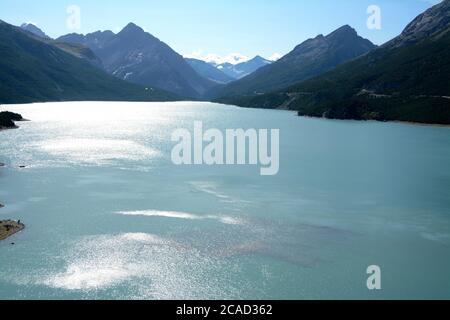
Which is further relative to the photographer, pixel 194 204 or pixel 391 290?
pixel 194 204

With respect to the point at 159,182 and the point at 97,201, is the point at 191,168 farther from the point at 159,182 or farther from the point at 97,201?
the point at 97,201

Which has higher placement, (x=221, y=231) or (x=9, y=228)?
(x=9, y=228)

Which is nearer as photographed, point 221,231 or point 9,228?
point 9,228

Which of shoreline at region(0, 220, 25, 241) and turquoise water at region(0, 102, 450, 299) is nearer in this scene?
turquoise water at region(0, 102, 450, 299)

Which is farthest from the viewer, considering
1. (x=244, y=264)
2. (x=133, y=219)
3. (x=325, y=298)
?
(x=133, y=219)

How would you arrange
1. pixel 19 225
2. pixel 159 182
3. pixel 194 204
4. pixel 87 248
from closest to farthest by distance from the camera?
pixel 87 248 → pixel 19 225 → pixel 194 204 → pixel 159 182

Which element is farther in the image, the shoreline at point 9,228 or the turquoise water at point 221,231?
the shoreline at point 9,228

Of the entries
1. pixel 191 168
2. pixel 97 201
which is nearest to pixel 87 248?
pixel 97 201
